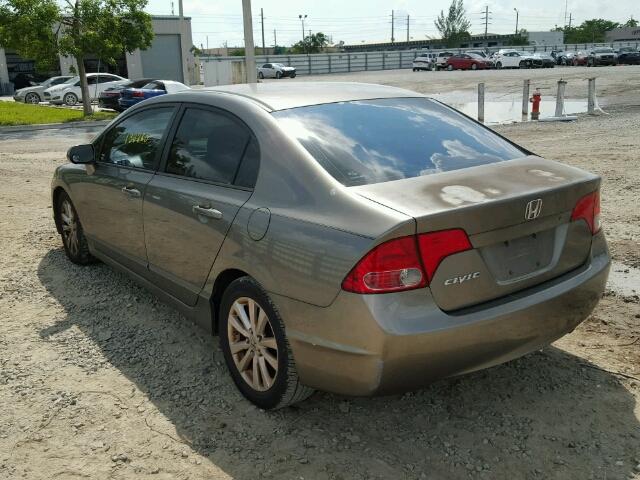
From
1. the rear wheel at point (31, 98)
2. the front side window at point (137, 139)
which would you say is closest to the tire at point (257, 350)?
the front side window at point (137, 139)

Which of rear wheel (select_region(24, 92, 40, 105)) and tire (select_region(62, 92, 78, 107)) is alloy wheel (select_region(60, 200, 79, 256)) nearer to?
tire (select_region(62, 92, 78, 107))

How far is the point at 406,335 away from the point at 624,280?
3.07 m

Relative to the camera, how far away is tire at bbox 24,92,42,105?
32.1m

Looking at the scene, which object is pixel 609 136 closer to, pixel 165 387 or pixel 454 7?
pixel 165 387

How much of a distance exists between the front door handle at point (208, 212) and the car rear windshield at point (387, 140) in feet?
1.94

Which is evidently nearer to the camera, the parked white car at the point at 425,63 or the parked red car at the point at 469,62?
the parked red car at the point at 469,62

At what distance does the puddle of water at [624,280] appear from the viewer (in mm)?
4660

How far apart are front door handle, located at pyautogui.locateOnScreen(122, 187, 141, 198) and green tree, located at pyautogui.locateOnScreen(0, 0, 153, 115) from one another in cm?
1851

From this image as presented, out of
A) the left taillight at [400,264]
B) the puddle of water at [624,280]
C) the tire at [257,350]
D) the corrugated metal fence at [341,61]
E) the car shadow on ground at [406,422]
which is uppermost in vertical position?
the corrugated metal fence at [341,61]

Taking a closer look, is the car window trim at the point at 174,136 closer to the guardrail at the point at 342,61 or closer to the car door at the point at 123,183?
the car door at the point at 123,183

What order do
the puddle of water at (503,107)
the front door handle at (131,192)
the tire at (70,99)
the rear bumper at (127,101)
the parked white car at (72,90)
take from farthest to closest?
the tire at (70,99) < the parked white car at (72,90) < the rear bumper at (127,101) < the puddle of water at (503,107) < the front door handle at (131,192)

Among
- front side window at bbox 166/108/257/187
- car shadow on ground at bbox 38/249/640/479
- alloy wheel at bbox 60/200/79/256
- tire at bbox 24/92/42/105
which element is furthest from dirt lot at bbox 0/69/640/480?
tire at bbox 24/92/42/105

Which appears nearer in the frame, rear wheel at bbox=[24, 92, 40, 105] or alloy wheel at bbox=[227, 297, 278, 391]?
alloy wheel at bbox=[227, 297, 278, 391]

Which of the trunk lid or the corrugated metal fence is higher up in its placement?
the corrugated metal fence
